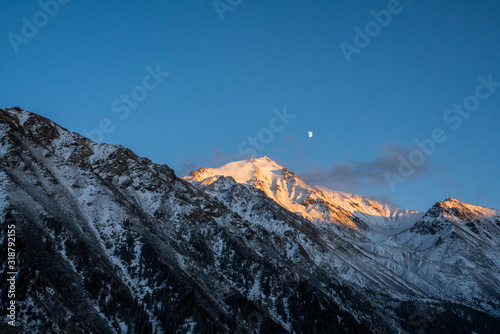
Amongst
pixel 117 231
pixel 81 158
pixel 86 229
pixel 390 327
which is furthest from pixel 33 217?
pixel 390 327

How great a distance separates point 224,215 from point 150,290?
76.1 metres

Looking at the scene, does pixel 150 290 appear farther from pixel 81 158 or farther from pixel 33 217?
pixel 81 158

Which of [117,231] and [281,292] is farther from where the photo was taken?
[281,292]

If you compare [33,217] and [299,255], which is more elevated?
[299,255]

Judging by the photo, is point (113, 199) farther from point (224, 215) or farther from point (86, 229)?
point (224, 215)

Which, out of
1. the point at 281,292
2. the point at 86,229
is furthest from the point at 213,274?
the point at 86,229

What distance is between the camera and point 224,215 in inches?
7096

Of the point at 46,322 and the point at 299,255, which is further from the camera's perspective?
the point at 299,255

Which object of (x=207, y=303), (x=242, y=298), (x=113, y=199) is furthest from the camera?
(x=113, y=199)

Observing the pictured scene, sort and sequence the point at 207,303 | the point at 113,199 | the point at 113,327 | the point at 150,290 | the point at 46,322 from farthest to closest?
the point at 113,199, the point at 207,303, the point at 150,290, the point at 113,327, the point at 46,322

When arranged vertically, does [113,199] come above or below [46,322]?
above

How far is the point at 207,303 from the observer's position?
11331 cm

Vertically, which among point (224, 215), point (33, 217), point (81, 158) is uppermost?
point (224, 215)

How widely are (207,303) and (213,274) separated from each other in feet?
66.0
